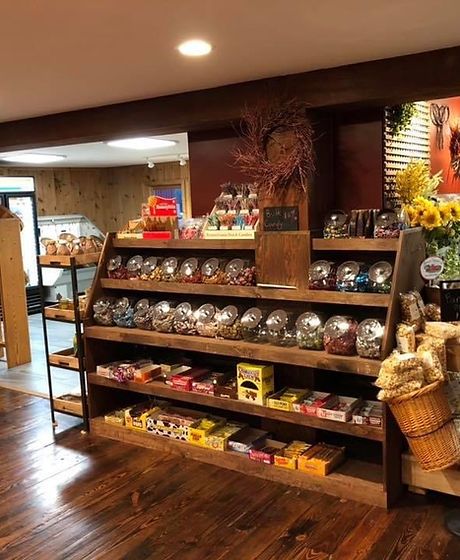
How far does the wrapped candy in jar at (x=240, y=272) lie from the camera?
3.33 meters

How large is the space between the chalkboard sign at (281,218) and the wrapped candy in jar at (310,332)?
496mm

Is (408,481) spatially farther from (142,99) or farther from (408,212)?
(142,99)

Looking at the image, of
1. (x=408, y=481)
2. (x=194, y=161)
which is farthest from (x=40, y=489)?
(x=194, y=161)

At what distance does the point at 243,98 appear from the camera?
324 centimetres

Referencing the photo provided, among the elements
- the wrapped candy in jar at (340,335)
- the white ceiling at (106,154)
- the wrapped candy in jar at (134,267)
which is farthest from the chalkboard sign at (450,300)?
the white ceiling at (106,154)

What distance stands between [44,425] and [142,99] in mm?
2362

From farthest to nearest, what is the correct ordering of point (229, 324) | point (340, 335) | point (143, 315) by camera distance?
point (143, 315), point (229, 324), point (340, 335)

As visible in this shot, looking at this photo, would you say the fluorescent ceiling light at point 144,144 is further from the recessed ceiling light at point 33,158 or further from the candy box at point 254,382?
the candy box at point 254,382

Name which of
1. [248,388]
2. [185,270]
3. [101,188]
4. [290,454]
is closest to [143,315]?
[185,270]

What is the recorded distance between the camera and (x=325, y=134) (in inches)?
128

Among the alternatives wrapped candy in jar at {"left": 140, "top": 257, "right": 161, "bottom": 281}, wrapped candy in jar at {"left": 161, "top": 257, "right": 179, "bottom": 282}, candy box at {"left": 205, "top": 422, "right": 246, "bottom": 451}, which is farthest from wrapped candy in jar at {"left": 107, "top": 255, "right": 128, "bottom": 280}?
candy box at {"left": 205, "top": 422, "right": 246, "bottom": 451}

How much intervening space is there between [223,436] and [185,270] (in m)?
1.04

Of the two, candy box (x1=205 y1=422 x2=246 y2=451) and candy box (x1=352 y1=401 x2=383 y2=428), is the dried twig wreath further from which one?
candy box (x1=205 y1=422 x2=246 y2=451)

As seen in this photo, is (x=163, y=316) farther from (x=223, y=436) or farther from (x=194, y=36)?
(x=194, y=36)
